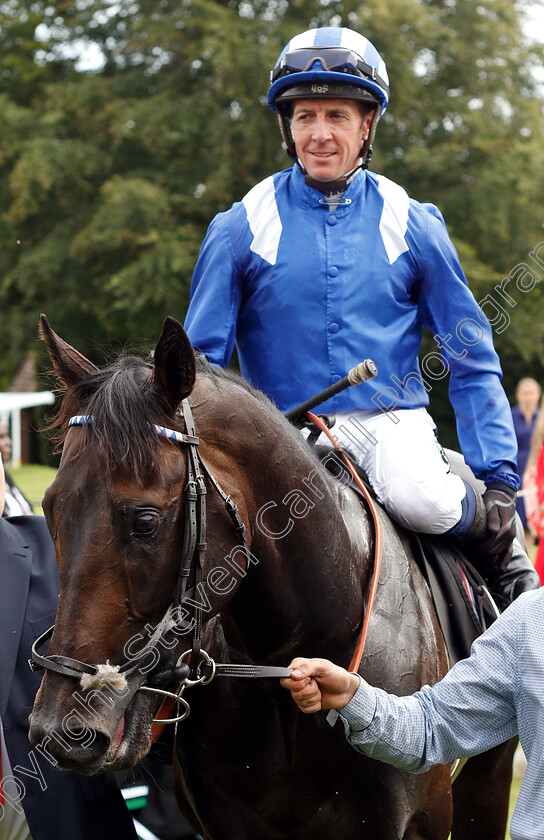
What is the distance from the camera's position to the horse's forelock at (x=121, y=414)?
6.54 feet

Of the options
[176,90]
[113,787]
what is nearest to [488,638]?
[113,787]

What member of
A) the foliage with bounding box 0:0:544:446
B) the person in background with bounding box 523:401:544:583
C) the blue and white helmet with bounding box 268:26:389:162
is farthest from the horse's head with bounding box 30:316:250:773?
the foliage with bounding box 0:0:544:446

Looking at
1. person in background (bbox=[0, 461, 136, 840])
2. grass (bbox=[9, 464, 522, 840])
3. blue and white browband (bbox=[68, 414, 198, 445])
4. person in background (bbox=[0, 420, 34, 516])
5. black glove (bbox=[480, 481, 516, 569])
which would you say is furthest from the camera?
grass (bbox=[9, 464, 522, 840])

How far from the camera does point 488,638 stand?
202cm

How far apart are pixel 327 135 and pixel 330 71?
20 cm

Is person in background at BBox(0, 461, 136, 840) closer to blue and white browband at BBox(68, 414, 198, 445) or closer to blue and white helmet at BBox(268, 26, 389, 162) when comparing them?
blue and white browband at BBox(68, 414, 198, 445)

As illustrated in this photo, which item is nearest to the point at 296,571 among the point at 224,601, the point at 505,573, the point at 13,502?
the point at 224,601

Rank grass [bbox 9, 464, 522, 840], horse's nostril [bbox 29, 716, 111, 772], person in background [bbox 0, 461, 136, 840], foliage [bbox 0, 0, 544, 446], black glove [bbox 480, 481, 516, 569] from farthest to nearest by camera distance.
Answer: foliage [bbox 0, 0, 544, 446] < grass [bbox 9, 464, 522, 840] < black glove [bbox 480, 481, 516, 569] < person in background [bbox 0, 461, 136, 840] < horse's nostril [bbox 29, 716, 111, 772]

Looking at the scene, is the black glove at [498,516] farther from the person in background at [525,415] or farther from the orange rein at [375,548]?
the person in background at [525,415]

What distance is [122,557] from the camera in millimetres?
1953

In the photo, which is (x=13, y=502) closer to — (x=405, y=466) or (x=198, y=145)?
(x=405, y=466)

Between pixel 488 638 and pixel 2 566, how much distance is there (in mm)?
1451

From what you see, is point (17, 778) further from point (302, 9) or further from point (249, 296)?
point (302, 9)

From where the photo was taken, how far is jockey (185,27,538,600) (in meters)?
2.98
